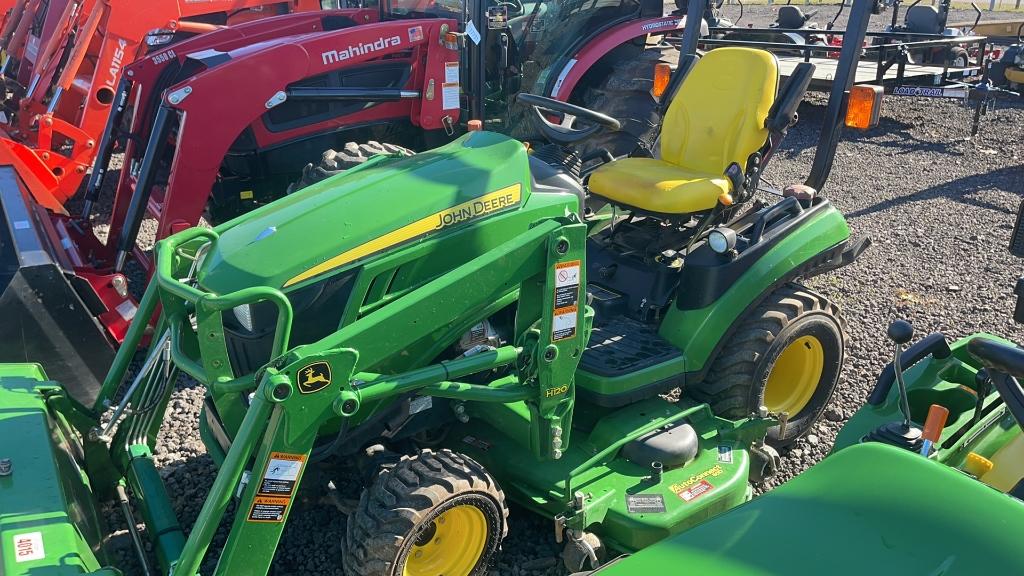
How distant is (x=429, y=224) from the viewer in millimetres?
2939

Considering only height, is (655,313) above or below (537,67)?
below

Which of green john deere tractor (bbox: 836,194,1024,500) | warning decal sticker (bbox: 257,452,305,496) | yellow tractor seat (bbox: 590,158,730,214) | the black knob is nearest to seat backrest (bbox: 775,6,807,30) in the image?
yellow tractor seat (bbox: 590,158,730,214)

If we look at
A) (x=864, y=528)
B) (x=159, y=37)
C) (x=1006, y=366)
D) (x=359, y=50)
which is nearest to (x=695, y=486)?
(x=1006, y=366)

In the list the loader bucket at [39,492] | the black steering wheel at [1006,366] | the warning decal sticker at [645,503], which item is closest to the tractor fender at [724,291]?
the warning decal sticker at [645,503]

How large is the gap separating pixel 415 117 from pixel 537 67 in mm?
1109

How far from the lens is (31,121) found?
24.2 feet

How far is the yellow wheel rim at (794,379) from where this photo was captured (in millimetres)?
4016

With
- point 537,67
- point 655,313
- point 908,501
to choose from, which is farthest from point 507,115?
point 908,501

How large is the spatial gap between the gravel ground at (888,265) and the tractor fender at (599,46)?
2252 millimetres

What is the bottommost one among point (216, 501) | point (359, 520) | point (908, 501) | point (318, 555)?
point (318, 555)

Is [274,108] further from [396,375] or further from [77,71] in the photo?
[396,375]

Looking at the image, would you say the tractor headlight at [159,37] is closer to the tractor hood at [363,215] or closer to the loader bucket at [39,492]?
the loader bucket at [39,492]

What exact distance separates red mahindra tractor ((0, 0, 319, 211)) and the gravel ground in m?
2.94

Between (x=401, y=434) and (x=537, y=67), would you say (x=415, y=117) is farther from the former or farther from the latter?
(x=401, y=434)
